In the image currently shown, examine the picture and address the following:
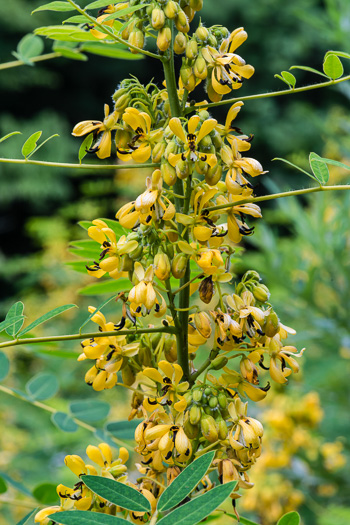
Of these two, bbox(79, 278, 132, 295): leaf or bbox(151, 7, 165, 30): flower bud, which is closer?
bbox(151, 7, 165, 30): flower bud

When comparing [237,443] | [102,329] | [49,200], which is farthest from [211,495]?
[49,200]

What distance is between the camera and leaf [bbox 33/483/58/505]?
699 millimetres

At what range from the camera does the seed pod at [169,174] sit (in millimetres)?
451

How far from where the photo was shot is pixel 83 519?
0.39m

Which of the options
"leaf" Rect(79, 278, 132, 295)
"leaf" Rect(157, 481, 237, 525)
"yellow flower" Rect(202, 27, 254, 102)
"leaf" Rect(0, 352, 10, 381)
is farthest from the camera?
"leaf" Rect(0, 352, 10, 381)

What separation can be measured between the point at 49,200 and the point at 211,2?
131 inches

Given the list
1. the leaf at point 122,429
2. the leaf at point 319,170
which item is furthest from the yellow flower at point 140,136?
the leaf at point 122,429

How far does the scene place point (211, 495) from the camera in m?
0.38

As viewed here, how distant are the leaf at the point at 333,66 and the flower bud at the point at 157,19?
0.51 feet

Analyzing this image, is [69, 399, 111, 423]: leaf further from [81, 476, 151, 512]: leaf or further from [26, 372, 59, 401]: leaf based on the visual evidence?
[81, 476, 151, 512]: leaf

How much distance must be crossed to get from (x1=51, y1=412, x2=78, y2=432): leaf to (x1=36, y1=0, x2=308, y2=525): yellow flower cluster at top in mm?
248

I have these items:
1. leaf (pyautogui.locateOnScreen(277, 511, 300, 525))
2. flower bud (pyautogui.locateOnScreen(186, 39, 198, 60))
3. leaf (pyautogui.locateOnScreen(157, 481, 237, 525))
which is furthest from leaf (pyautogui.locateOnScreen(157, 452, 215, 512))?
flower bud (pyautogui.locateOnScreen(186, 39, 198, 60))

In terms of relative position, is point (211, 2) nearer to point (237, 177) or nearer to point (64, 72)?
point (64, 72)

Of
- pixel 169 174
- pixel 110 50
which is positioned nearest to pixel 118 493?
pixel 169 174
